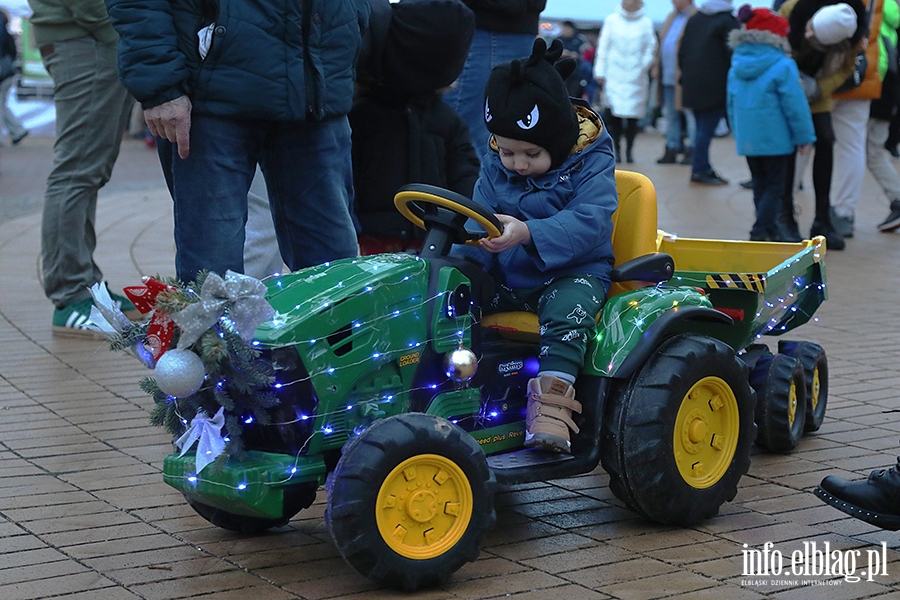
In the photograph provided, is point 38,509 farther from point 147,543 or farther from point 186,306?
point 186,306

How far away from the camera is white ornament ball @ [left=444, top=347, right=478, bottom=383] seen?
3.27 metres

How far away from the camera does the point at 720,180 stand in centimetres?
1357

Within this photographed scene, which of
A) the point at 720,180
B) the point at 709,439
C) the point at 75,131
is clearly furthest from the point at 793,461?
the point at 720,180

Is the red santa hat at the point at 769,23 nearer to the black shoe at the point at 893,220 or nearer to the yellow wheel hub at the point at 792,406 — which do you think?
the black shoe at the point at 893,220

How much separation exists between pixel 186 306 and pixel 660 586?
4.58 feet

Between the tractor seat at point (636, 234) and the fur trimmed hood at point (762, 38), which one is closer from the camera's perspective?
the tractor seat at point (636, 234)

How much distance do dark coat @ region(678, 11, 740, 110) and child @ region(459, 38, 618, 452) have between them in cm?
1002

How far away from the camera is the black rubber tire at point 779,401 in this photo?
423cm

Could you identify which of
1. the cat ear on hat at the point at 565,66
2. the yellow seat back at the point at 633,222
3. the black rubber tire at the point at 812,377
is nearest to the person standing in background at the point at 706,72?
the black rubber tire at the point at 812,377

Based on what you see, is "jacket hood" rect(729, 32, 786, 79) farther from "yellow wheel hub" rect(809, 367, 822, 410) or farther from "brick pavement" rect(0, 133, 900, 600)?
"yellow wheel hub" rect(809, 367, 822, 410)

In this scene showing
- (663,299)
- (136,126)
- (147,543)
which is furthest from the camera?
(136,126)

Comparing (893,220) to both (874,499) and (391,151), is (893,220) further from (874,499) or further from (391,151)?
(874,499)

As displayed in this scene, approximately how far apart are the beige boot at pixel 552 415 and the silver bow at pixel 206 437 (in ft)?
3.05

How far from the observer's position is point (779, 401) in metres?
4.23
